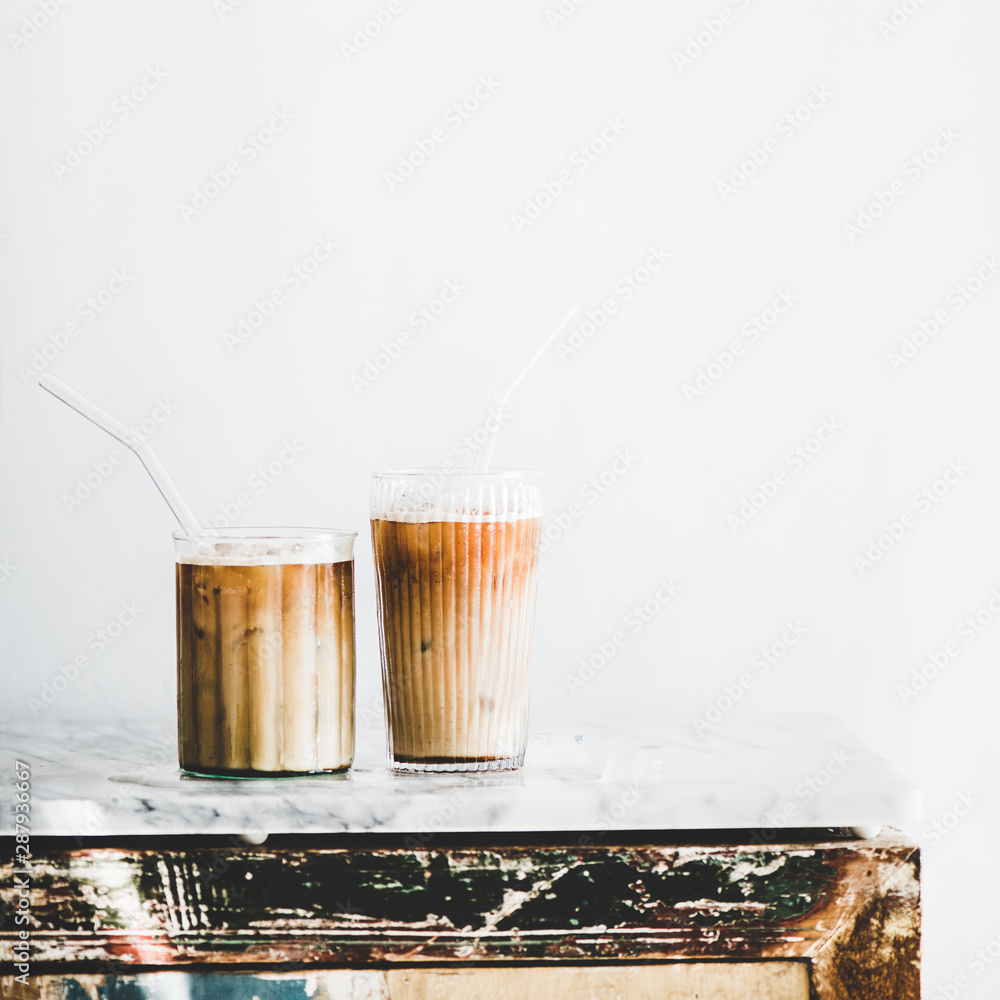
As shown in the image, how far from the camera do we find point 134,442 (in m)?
0.91

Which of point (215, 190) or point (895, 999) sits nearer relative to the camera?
point (895, 999)

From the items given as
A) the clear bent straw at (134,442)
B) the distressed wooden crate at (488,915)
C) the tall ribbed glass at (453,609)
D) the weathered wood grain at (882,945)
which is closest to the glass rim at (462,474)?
the tall ribbed glass at (453,609)

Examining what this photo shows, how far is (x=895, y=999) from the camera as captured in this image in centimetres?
81

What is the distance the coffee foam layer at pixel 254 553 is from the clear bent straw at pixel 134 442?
0.03m

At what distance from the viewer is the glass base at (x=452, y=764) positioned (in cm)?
90

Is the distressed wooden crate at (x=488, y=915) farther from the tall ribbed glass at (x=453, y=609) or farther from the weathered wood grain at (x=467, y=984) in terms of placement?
the tall ribbed glass at (x=453, y=609)

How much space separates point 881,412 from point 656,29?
53 cm

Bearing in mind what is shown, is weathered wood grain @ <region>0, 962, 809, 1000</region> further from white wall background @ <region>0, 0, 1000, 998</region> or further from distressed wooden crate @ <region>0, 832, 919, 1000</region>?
white wall background @ <region>0, 0, 1000, 998</region>

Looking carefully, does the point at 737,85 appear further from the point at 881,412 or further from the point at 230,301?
the point at 230,301

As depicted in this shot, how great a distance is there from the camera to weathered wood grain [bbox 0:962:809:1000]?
80 cm

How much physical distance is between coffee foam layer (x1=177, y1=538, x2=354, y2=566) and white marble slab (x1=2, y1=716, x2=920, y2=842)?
180mm

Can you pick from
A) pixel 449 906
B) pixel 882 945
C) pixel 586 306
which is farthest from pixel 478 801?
pixel 586 306

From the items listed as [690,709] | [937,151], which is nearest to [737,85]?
[937,151]

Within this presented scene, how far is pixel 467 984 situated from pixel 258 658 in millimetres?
302
